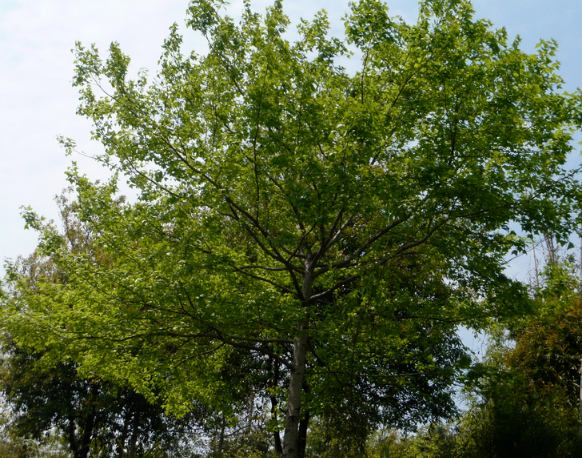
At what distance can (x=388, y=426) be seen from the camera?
18938 millimetres

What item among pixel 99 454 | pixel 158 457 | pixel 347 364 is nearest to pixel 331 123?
pixel 347 364

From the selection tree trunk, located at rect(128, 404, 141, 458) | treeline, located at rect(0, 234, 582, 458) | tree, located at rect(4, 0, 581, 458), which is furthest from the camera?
tree trunk, located at rect(128, 404, 141, 458)

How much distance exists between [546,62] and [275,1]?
6.25 metres

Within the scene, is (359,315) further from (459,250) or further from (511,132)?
(511,132)

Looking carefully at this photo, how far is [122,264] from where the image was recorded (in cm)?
1080

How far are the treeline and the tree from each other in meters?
1.62

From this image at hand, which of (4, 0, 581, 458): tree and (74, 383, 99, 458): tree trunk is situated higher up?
(4, 0, 581, 458): tree

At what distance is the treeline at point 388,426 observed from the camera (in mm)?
11000

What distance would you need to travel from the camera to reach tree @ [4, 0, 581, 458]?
8.88 meters

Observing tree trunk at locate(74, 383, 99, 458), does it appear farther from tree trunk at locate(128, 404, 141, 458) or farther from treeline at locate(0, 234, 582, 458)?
tree trunk at locate(128, 404, 141, 458)

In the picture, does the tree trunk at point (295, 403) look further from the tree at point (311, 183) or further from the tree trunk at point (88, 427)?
the tree trunk at point (88, 427)

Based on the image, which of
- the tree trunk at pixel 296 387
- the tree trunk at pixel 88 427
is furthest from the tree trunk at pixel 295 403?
the tree trunk at pixel 88 427

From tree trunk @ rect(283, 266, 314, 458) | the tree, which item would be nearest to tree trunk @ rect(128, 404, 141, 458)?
the tree

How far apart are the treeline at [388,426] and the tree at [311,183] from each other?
1.62m
